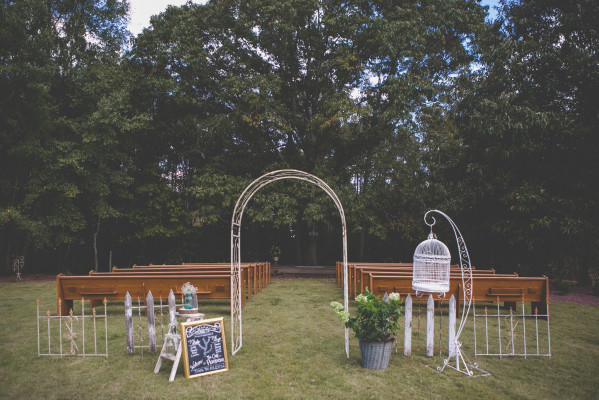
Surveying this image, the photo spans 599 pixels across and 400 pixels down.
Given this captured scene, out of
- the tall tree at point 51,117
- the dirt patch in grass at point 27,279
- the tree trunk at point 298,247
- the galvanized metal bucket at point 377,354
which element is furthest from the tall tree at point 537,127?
the dirt patch in grass at point 27,279

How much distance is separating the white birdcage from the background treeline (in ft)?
20.5

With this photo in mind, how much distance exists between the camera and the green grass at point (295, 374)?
411 centimetres

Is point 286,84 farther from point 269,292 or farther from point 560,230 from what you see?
point 560,230

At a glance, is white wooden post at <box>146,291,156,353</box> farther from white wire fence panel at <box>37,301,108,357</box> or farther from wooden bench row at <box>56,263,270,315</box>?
wooden bench row at <box>56,263,270,315</box>

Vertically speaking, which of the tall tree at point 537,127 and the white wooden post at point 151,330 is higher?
the tall tree at point 537,127

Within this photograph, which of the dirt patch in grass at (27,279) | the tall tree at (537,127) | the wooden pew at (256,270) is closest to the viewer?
the wooden pew at (256,270)

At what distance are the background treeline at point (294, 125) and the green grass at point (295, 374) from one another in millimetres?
7205

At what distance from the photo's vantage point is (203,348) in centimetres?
464

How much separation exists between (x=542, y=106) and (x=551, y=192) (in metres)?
2.56

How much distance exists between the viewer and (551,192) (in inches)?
460

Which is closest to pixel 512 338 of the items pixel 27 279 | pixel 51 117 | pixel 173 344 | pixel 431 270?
pixel 431 270

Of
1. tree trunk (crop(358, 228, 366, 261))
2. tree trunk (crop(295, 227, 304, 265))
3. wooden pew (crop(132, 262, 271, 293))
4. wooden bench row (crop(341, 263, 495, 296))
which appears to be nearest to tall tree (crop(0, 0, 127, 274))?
wooden pew (crop(132, 262, 271, 293))

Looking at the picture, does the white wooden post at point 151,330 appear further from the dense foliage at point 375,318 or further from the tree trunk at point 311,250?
the tree trunk at point 311,250

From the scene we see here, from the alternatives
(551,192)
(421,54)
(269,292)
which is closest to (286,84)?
(421,54)
